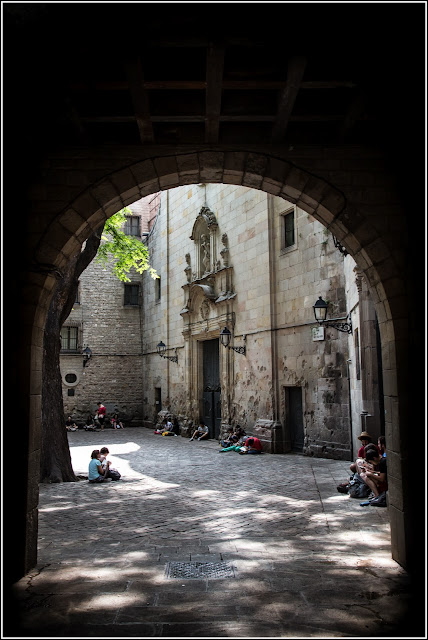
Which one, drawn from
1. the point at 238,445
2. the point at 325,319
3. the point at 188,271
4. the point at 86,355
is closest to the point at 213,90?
the point at 325,319

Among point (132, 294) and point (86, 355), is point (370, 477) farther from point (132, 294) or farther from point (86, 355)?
point (132, 294)

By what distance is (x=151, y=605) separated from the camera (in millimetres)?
3758

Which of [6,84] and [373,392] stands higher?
[6,84]

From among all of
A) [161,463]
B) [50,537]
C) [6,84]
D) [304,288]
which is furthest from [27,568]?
[304,288]

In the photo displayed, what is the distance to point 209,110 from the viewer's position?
4.51 m

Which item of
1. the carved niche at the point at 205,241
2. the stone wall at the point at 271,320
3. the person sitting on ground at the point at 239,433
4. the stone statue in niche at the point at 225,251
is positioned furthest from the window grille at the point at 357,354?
the carved niche at the point at 205,241

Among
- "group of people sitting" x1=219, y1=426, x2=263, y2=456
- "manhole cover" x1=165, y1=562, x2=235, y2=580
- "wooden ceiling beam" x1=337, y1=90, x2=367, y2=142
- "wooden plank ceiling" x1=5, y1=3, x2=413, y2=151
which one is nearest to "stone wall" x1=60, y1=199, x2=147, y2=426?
"group of people sitting" x1=219, y1=426, x2=263, y2=456

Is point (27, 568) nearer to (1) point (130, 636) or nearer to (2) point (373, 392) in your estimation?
(1) point (130, 636)

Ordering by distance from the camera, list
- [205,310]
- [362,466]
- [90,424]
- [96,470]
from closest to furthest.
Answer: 1. [362,466]
2. [96,470]
3. [205,310]
4. [90,424]

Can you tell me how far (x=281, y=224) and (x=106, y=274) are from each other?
1306cm

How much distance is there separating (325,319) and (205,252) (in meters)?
7.04

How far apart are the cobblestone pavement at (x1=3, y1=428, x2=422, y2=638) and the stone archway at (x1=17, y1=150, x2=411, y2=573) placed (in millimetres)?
588

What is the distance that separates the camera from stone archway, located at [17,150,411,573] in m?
4.64

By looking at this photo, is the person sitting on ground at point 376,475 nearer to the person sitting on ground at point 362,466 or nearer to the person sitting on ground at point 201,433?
the person sitting on ground at point 362,466
